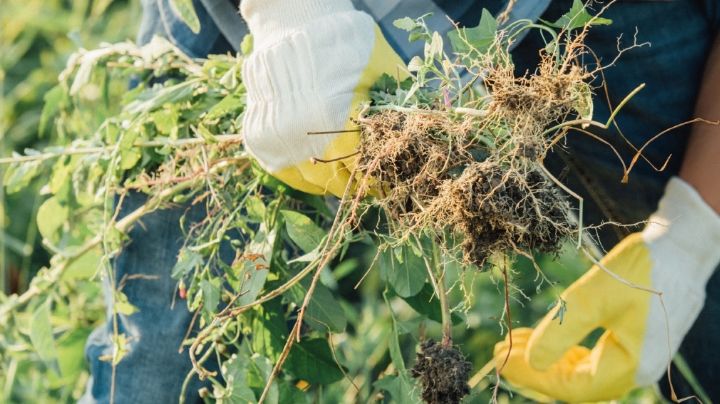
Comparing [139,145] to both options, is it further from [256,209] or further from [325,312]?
[325,312]

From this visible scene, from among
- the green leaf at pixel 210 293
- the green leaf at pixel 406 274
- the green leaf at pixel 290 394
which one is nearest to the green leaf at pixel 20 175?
the green leaf at pixel 210 293

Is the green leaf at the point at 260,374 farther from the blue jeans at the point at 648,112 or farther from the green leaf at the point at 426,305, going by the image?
the blue jeans at the point at 648,112

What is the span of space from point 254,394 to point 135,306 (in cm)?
36

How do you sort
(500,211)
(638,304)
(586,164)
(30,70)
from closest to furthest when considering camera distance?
(500,211) → (638,304) → (586,164) → (30,70)

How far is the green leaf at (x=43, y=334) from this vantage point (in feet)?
4.99

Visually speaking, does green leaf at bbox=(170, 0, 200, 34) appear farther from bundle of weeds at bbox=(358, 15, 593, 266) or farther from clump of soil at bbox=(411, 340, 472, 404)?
clump of soil at bbox=(411, 340, 472, 404)

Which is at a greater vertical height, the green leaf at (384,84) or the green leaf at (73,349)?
the green leaf at (384,84)

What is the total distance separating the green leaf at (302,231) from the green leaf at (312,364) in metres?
0.18

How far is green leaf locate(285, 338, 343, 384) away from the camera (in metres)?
1.35

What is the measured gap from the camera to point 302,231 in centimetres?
125

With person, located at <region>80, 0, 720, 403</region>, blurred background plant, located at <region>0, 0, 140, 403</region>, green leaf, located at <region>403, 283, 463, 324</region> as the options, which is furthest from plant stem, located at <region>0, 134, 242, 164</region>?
blurred background plant, located at <region>0, 0, 140, 403</region>

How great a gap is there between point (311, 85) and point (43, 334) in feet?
2.23

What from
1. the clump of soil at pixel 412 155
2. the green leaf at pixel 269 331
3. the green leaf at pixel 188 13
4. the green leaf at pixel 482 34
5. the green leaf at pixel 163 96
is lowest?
the green leaf at pixel 269 331

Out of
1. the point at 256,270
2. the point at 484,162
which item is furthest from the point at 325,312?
the point at 484,162
